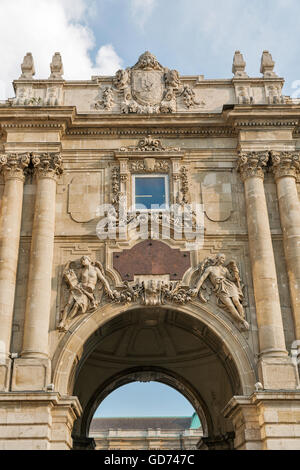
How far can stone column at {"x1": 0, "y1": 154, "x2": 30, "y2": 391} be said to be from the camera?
14656 mm

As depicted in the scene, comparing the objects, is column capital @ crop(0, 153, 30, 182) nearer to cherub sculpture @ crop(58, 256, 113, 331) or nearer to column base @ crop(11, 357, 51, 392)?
cherub sculpture @ crop(58, 256, 113, 331)

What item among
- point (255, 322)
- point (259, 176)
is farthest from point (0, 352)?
point (259, 176)

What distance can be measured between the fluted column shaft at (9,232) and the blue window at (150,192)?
336cm

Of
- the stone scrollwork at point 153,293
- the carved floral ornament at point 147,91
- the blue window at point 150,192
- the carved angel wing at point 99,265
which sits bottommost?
the stone scrollwork at point 153,293

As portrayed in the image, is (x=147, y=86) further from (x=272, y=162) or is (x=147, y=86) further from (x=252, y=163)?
(x=272, y=162)

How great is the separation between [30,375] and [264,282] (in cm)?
652

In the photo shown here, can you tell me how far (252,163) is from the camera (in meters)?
17.0

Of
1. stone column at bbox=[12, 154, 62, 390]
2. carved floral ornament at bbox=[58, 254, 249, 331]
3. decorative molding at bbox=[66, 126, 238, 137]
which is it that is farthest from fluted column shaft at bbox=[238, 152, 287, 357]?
stone column at bbox=[12, 154, 62, 390]

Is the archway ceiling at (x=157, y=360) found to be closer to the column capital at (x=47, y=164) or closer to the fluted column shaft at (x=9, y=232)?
the fluted column shaft at (x=9, y=232)

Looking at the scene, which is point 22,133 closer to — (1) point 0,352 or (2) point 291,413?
(1) point 0,352

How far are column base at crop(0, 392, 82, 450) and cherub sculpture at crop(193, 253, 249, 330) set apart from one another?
4.72 metres

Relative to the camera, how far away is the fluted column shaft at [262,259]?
14.8 meters

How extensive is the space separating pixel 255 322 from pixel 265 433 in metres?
2.99

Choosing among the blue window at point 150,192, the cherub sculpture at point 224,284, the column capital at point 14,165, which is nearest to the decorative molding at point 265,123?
the blue window at point 150,192
